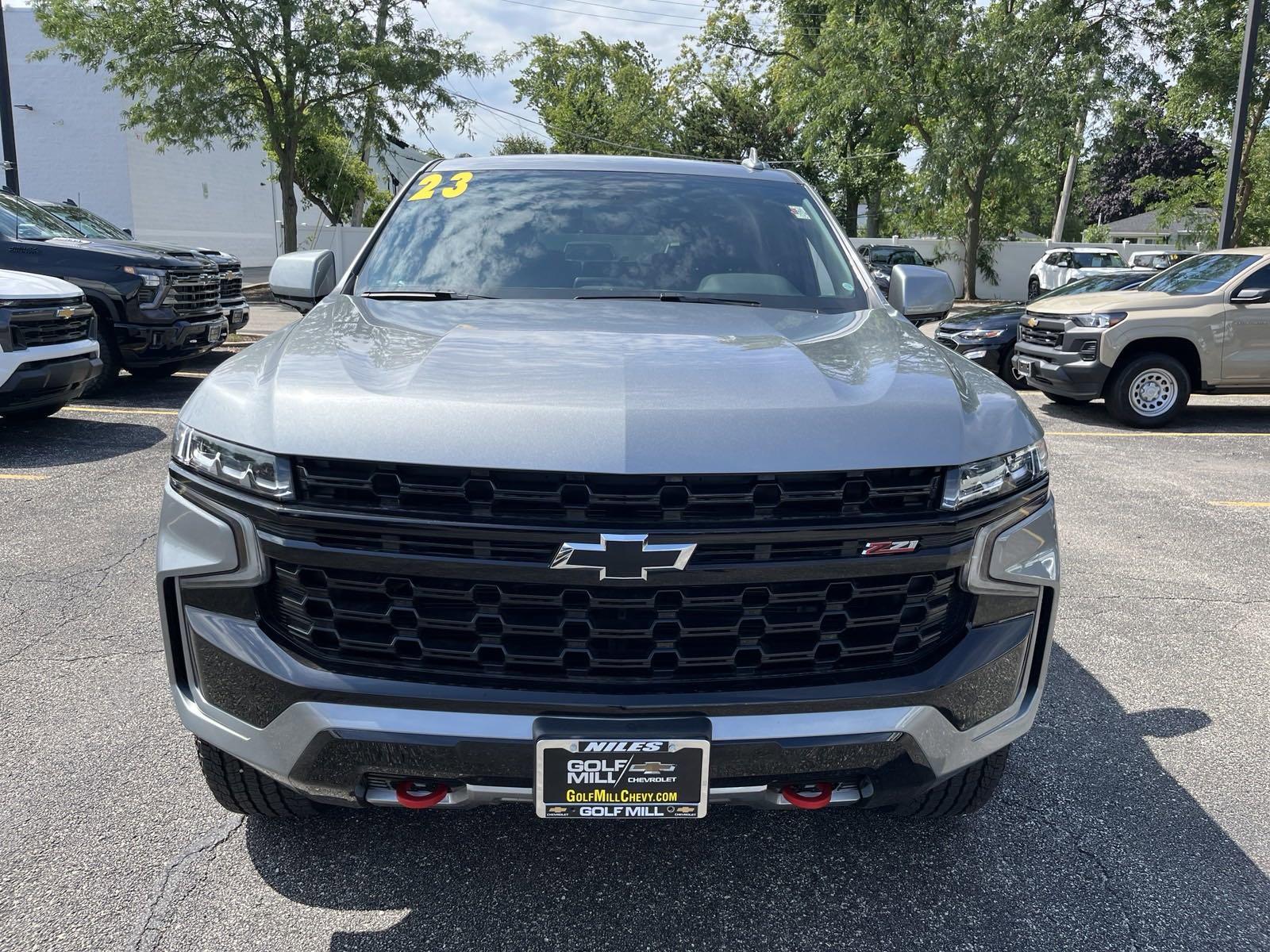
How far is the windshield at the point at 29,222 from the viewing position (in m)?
9.20

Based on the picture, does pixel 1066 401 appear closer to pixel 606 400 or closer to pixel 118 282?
pixel 118 282

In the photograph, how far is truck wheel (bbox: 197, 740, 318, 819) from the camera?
2.37 metres

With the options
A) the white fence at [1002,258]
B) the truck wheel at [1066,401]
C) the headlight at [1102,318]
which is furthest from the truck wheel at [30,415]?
the white fence at [1002,258]

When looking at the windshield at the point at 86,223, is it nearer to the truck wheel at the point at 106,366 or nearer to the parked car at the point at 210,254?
the parked car at the point at 210,254

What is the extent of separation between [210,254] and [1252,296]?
11.2 metres

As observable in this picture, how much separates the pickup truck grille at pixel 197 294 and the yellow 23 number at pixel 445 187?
22.2 feet

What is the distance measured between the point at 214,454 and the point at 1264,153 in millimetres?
25902

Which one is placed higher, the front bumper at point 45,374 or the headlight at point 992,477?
the headlight at point 992,477

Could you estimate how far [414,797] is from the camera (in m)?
2.12

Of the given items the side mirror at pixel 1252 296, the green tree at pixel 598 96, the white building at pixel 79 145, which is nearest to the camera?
the side mirror at pixel 1252 296

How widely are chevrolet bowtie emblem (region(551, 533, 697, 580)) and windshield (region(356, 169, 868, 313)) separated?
4.49 ft

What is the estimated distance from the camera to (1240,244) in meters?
24.3

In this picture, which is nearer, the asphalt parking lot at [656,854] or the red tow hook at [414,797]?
the red tow hook at [414,797]

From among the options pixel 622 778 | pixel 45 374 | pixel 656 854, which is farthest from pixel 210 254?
pixel 622 778
